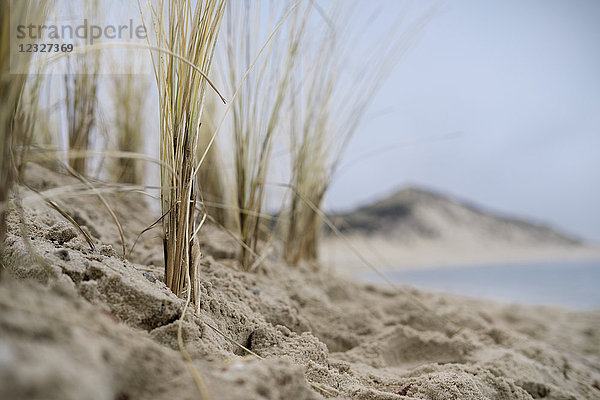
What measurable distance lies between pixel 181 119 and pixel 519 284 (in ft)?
13.1

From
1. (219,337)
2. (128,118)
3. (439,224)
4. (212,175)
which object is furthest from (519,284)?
(219,337)

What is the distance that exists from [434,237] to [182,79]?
701 cm

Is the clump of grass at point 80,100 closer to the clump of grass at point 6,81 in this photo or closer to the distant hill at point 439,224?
the clump of grass at point 6,81

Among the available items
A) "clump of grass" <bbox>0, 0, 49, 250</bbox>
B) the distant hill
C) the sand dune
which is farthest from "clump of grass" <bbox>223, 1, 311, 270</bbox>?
the distant hill

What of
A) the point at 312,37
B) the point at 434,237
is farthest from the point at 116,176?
the point at 434,237

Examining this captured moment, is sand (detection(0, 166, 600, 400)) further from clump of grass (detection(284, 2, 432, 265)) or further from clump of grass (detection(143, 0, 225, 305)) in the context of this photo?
clump of grass (detection(284, 2, 432, 265))

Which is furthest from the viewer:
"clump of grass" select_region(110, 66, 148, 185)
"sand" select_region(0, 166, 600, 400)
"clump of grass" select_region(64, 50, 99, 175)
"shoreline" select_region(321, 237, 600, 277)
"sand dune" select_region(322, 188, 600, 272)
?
"sand dune" select_region(322, 188, 600, 272)

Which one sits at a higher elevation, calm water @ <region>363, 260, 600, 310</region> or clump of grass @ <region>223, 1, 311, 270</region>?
clump of grass @ <region>223, 1, 311, 270</region>

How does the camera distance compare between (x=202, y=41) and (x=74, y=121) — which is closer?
(x=202, y=41)

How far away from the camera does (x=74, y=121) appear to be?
1856mm

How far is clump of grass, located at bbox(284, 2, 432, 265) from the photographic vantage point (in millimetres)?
1802

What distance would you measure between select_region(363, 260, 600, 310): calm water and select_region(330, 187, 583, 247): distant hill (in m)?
2.06

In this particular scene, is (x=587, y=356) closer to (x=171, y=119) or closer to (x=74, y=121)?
(x=171, y=119)

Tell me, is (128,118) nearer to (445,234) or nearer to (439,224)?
(445,234)
